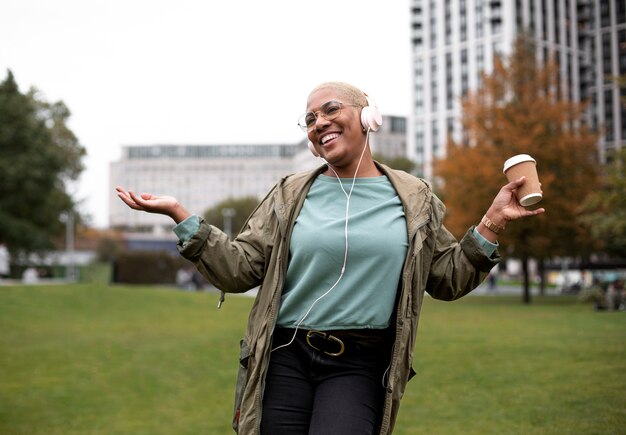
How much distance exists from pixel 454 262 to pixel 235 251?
962 mm

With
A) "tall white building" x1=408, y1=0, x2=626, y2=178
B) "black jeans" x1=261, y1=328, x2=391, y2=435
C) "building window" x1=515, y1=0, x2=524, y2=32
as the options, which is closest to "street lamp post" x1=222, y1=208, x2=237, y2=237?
"tall white building" x1=408, y1=0, x2=626, y2=178

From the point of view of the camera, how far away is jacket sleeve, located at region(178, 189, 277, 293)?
3443 millimetres

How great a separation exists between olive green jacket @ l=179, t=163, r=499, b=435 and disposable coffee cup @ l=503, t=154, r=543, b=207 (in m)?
0.29

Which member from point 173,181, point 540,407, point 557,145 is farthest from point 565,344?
point 173,181

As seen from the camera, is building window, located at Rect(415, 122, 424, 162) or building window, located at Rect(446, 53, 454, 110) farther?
building window, located at Rect(415, 122, 424, 162)

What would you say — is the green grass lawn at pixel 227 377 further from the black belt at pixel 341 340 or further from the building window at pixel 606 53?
the building window at pixel 606 53

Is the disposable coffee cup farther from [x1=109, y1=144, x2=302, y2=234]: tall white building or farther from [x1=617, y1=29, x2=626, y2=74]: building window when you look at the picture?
[x1=109, y1=144, x2=302, y2=234]: tall white building

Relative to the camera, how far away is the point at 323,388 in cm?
331

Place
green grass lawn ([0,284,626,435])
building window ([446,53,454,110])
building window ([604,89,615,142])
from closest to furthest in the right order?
green grass lawn ([0,284,626,435]), building window ([604,89,615,142]), building window ([446,53,454,110])

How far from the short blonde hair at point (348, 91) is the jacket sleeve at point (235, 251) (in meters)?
0.53

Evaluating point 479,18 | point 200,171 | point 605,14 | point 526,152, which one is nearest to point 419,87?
point 479,18

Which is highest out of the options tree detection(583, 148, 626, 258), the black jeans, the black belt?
tree detection(583, 148, 626, 258)

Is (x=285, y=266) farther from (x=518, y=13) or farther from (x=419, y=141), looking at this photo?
(x=419, y=141)

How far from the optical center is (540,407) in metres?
8.56
